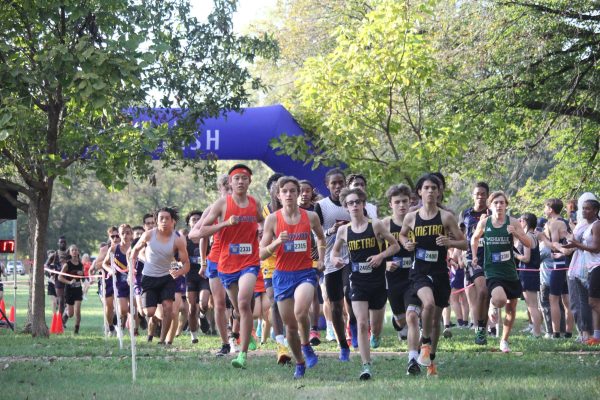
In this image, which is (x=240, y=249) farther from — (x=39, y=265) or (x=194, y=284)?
(x=39, y=265)

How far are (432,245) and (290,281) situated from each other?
144 centimetres

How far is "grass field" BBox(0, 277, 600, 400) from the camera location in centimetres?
891

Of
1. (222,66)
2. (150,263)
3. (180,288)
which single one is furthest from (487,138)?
(150,263)

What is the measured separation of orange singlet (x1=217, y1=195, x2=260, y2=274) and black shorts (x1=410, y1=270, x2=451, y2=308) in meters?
2.13

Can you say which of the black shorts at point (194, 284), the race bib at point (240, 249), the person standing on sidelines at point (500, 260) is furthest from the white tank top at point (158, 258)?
the person standing on sidelines at point (500, 260)

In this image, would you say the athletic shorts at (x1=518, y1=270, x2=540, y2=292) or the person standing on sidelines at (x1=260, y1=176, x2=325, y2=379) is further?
the athletic shorts at (x1=518, y1=270, x2=540, y2=292)

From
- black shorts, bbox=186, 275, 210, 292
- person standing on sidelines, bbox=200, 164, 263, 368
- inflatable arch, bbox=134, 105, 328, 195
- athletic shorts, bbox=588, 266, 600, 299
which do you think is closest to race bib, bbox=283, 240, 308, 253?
person standing on sidelines, bbox=200, 164, 263, 368

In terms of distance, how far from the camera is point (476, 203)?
47.0ft

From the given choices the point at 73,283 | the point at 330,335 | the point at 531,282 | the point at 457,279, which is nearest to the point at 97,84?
the point at 330,335

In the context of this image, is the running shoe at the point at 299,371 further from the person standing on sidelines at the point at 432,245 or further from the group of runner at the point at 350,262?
the person standing on sidelines at the point at 432,245

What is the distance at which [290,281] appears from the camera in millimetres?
10680

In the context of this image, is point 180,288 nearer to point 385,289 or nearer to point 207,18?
point 207,18

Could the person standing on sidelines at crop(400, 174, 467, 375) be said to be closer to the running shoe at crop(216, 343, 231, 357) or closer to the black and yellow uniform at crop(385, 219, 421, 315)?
the black and yellow uniform at crop(385, 219, 421, 315)

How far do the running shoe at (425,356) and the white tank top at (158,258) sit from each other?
5971mm
